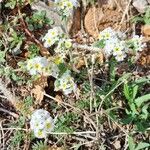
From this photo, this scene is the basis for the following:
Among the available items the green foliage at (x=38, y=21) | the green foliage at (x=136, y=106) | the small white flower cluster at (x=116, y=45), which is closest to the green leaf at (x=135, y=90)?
the green foliage at (x=136, y=106)

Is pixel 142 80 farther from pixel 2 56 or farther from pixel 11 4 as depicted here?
pixel 11 4

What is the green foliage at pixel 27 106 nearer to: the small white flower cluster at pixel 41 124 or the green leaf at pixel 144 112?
the small white flower cluster at pixel 41 124

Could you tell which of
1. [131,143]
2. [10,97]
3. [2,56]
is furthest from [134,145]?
[2,56]

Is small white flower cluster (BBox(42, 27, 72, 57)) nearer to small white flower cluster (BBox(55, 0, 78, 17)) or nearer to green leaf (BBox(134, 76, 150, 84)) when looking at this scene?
small white flower cluster (BBox(55, 0, 78, 17))

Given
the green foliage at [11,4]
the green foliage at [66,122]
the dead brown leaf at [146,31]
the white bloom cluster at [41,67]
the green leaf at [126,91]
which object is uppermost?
the green foliage at [11,4]

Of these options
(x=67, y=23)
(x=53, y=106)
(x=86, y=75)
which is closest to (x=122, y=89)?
(x=86, y=75)

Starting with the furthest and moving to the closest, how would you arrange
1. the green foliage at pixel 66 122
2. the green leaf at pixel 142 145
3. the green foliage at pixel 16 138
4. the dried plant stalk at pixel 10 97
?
the dried plant stalk at pixel 10 97, the green foliage at pixel 16 138, the green foliage at pixel 66 122, the green leaf at pixel 142 145

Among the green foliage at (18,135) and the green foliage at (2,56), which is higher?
the green foliage at (2,56)

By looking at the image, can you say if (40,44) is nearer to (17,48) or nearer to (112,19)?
(17,48)
